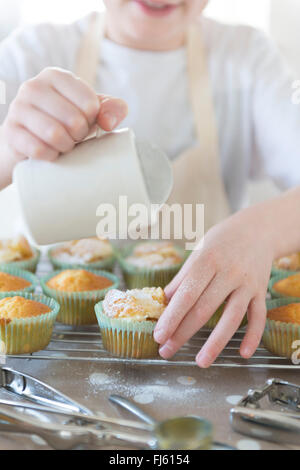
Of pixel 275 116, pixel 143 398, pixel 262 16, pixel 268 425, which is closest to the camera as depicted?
pixel 268 425

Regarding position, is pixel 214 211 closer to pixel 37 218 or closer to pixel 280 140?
pixel 280 140

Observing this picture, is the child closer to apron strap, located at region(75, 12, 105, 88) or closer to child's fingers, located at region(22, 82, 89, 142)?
apron strap, located at region(75, 12, 105, 88)

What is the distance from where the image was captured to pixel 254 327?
0.97 m

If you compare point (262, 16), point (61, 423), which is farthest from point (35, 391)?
point (262, 16)

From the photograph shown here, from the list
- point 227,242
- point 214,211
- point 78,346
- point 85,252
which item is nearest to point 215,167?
point 214,211

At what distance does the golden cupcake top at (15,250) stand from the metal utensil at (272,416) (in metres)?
0.82

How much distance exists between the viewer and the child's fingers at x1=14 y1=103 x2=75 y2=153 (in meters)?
0.81

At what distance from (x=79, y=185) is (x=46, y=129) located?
0.33 ft

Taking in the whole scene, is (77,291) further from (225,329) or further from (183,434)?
(183,434)

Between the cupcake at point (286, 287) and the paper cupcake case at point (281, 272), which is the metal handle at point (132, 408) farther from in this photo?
the paper cupcake case at point (281, 272)

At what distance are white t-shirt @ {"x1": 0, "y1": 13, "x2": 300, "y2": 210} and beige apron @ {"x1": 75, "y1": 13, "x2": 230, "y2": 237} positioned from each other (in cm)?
2

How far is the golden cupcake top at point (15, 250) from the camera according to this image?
1452 mm

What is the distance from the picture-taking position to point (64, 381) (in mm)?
922
